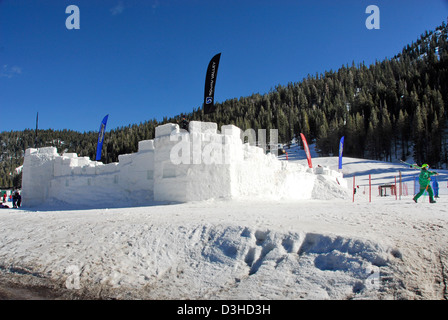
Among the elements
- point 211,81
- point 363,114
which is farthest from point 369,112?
point 211,81

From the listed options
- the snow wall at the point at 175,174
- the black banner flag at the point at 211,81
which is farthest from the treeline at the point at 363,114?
the black banner flag at the point at 211,81

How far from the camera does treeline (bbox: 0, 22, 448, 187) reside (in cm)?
4878

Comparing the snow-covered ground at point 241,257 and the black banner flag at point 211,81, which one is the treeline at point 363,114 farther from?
the snow-covered ground at point 241,257

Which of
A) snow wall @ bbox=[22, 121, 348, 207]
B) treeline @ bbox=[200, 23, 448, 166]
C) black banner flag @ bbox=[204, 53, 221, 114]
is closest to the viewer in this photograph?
snow wall @ bbox=[22, 121, 348, 207]

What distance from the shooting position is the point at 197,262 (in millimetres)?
4871

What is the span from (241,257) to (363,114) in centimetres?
6638

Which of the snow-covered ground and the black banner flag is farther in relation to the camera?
the black banner flag

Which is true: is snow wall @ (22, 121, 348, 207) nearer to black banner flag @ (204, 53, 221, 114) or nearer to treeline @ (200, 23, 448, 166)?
black banner flag @ (204, 53, 221, 114)

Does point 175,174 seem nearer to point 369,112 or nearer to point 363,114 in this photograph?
point 363,114

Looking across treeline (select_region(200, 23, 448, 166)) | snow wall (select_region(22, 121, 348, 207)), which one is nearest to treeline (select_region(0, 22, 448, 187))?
treeline (select_region(200, 23, 448, 166))

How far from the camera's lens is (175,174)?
1037 centimetres

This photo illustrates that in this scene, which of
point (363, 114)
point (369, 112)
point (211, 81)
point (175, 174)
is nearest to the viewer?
point (175, 174)

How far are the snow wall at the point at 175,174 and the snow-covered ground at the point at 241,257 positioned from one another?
3.42 meters

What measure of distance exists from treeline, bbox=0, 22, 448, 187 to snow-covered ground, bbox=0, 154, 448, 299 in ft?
61.8
